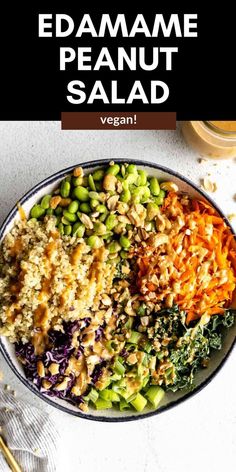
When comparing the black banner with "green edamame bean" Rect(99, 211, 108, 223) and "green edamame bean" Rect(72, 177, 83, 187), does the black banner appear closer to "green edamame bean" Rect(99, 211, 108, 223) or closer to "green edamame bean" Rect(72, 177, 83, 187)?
"green edamame bean" Rect(72, 177, 83, 187)

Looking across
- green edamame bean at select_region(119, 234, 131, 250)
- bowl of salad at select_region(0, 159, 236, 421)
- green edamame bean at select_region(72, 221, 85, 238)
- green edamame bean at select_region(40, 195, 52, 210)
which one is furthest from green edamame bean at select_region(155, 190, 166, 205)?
green edamame bean at select_region(40, 195, 52, 210)

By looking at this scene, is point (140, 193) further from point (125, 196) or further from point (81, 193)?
point (81, 193)

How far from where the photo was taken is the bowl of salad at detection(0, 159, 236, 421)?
109 inches

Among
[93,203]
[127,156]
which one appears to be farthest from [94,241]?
[127,156]

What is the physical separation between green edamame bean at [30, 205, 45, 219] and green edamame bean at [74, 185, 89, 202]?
16cm

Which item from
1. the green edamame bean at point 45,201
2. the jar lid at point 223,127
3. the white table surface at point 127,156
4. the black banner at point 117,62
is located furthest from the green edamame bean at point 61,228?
the jar lid at point 223,127

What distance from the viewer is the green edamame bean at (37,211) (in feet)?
9.48

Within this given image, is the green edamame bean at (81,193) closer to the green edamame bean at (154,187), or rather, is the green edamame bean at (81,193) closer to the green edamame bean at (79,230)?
the green edamame bean at (79,230)

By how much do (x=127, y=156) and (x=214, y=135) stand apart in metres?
0.42

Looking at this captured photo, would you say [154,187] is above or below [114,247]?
above

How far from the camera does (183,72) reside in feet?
10.7

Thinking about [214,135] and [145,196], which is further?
[214,135]

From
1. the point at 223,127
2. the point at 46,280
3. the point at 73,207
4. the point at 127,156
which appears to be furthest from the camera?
the point at 127,156

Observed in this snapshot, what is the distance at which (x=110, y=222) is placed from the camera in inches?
111
